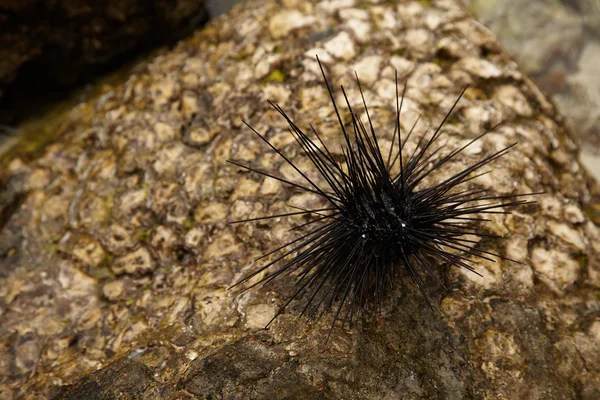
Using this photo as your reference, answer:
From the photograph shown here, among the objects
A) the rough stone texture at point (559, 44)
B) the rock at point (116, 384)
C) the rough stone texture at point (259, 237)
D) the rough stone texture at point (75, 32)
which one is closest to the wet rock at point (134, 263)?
the rough stone texture at point (259, 237)

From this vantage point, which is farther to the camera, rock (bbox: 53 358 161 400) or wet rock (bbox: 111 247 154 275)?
wet rock (bbox: 111 247 154 275)

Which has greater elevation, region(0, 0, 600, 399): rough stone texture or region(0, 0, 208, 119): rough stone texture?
region(0, 0, 208, 119): rough stone texture

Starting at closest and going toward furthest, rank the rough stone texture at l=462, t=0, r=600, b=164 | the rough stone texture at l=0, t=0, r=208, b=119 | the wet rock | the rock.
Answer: the rock, the wet rock, the rough stone texture at l=0, t=0, r=208, b=119, the rough stone texture at l=462, t=0, r=600, b=164

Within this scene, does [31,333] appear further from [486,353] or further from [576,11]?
[576,11]

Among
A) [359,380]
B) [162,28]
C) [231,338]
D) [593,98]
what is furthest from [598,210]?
[162,28]

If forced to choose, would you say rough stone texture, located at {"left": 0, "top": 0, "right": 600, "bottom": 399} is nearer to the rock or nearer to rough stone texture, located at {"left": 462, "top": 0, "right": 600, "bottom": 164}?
the rock

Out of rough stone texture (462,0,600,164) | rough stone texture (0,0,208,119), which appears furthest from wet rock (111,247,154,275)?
rough stone texture (462,0,600,164)
